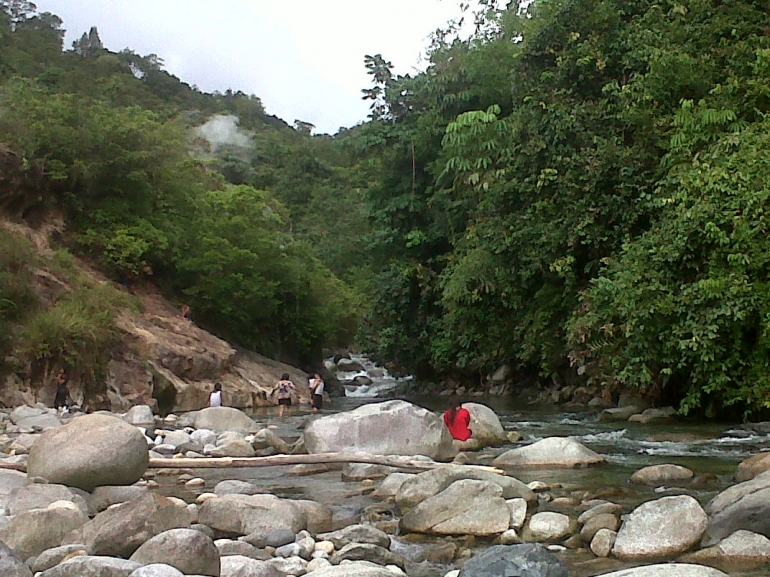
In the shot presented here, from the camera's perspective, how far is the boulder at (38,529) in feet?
19.6

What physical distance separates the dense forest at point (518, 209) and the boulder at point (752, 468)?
4.21m

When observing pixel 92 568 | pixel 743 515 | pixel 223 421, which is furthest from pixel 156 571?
pixel 223 421

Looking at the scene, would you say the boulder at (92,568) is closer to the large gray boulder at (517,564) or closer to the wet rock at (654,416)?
the large gray boulder at (517,564)

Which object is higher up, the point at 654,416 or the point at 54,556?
the point at 654,416

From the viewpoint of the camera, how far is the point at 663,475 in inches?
343

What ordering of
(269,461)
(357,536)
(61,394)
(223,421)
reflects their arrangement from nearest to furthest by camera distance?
1. (357,536)
2. (269,461)
3. (223,421)
4. (61,394)

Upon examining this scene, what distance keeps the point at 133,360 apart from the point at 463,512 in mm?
16498

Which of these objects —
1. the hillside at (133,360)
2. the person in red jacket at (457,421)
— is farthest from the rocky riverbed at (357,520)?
the hillside at (133,360)

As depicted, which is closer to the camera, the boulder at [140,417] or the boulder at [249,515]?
the boulder at [249,515]

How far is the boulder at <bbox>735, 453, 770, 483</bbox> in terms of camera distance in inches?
324

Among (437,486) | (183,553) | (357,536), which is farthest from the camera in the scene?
(437,486)

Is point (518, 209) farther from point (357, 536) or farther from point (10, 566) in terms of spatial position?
point (10, 566)

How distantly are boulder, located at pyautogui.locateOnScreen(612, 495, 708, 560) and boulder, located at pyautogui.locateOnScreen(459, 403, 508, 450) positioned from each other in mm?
5946

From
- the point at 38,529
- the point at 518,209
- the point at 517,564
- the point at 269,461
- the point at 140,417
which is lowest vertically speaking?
the point at 140,417
